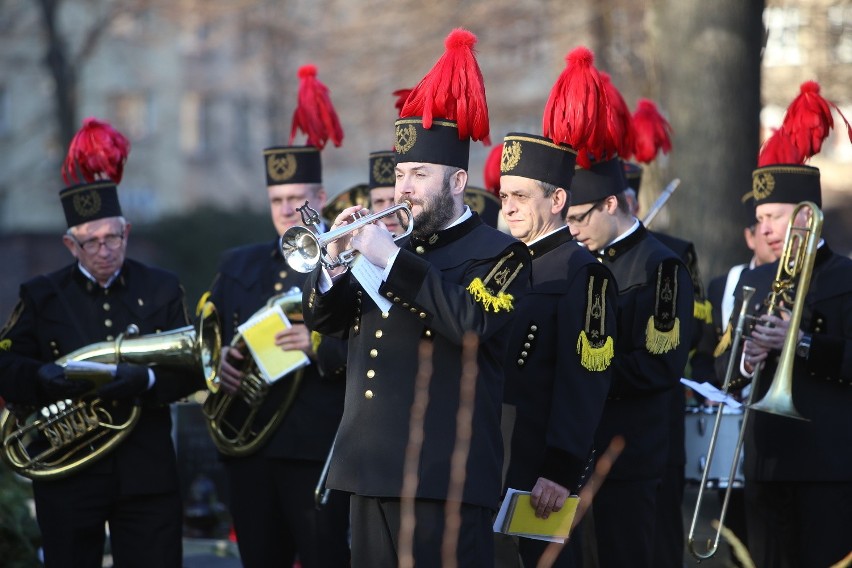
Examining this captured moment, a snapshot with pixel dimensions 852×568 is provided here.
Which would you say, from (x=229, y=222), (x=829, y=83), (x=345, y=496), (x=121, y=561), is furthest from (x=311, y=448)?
(x=229, y=222)

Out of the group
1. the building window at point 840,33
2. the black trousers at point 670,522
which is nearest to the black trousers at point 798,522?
the black trousers at point 670,522

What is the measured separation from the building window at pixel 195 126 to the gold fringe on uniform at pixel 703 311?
129 feet

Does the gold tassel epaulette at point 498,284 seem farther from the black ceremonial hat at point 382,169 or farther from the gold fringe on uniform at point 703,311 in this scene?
the gold fringe on uniform at point 703,311

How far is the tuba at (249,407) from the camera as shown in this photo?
24.6ft

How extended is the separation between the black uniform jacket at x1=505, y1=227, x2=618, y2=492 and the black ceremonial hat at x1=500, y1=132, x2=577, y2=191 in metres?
0.25

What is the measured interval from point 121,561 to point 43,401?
2.92 ft

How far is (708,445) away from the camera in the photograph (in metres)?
7.69

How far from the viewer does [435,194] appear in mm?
5457

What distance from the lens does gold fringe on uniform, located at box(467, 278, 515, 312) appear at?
514 centimetres

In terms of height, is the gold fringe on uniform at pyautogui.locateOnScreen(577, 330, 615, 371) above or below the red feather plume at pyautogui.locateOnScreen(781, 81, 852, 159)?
below

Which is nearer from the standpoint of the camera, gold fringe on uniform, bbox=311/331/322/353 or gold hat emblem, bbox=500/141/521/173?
gold hat emblem, bbox=500/141/521/173

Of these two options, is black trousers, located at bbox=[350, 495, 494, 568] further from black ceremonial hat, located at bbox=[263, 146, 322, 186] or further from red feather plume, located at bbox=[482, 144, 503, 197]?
red feather plume, located at bbox=[482, 144, 503, 197]

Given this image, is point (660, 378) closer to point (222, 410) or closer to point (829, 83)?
point (222, 410)

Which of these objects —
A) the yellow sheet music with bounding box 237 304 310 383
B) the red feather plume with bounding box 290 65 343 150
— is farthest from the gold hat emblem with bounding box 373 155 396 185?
the yellow sheet music with bounding box 237 304 310 383
